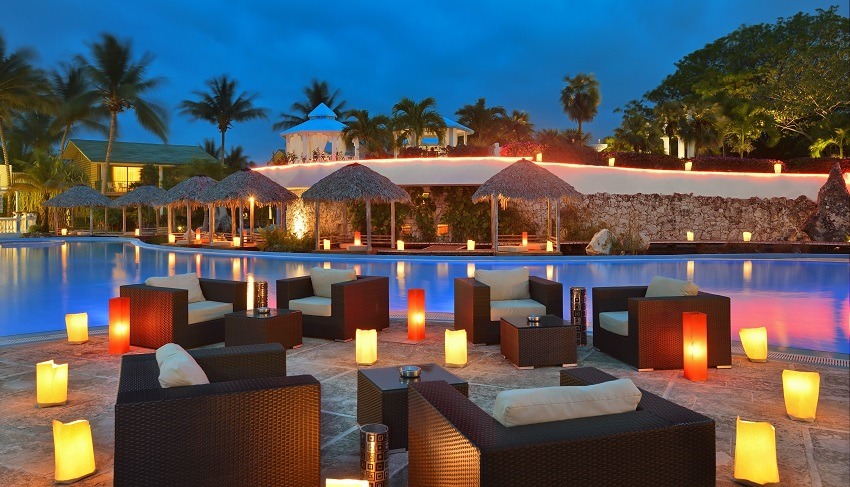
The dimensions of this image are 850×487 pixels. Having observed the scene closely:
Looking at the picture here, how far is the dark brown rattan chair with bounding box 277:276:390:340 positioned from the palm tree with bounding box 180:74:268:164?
34.8 m

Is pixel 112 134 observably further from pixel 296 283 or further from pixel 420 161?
pixel 296 283

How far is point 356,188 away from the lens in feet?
64.3

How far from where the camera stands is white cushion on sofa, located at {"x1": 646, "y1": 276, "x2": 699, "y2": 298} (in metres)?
5.19

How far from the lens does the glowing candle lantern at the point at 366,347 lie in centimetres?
511

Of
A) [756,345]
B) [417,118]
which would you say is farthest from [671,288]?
[417,118]

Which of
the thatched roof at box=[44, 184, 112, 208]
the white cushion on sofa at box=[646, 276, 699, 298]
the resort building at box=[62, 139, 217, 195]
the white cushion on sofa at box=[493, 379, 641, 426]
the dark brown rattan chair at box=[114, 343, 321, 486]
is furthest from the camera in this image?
the resort building at box=[62, 139, 217, 195]

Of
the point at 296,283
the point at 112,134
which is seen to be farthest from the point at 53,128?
the point at 296,283

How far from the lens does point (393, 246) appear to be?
68.1 feet

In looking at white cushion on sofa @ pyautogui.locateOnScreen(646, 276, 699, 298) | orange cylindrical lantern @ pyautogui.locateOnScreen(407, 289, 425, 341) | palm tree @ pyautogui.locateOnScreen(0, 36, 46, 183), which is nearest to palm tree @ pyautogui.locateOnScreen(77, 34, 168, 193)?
palm tree @ pyautogui.locateOnScreen(0, 36, 46, 183)

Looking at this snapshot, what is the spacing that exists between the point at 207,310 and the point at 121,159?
125 ft

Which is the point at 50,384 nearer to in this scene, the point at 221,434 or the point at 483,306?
the point at 221,434

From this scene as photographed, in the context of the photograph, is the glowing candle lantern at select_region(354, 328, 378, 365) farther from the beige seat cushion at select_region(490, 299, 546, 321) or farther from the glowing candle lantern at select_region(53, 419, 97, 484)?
the glowing candle lantern at select_region(53, 419, 97, 484)

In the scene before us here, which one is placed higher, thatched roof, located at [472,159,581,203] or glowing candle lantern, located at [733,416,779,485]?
thatched roof, located at [472,159,581,203]

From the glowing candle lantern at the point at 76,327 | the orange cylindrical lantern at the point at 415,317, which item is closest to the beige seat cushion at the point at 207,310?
the glowing candle lantern at the point at 76,327
